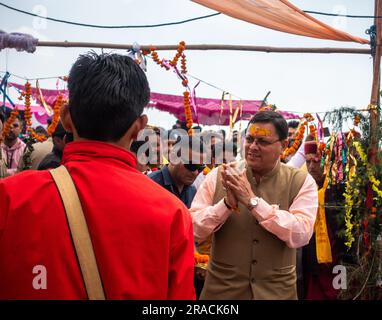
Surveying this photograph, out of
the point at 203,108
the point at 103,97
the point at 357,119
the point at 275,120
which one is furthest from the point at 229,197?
the point at 203,108

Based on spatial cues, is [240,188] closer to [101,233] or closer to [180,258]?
[180,258]

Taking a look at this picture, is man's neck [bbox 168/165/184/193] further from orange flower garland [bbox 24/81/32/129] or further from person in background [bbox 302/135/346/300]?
orange flower garland [bbox 24/81/32/129]

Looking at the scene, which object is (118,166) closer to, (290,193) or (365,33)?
(290,193)

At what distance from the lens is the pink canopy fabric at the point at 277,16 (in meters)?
4.70

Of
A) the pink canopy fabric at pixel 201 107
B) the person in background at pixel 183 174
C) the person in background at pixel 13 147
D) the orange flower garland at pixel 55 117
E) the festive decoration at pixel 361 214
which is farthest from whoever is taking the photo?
the pink canopy fabric at pixel 201 107

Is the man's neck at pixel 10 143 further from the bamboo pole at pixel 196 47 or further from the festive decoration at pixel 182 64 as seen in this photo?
the festive decoration at pixel 182 64

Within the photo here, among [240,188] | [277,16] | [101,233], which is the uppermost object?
[277,16]

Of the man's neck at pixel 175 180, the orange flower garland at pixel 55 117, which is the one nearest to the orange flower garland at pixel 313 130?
the man's neck at pixel 175 180

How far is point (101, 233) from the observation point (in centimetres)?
126

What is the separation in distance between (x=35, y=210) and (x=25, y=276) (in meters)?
0.17

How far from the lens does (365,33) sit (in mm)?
4637

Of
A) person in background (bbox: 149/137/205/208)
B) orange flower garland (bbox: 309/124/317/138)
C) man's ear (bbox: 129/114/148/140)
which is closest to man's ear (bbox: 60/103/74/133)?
man's ear (bbox: 129/114/148/140)

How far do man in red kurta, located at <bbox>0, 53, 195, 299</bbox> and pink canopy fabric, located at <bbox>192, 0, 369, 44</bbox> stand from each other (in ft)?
11.7

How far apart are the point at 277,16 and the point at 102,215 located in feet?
13.1
